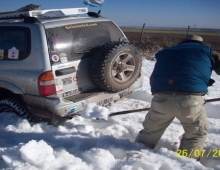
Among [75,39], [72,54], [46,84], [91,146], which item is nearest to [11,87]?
[46,84]

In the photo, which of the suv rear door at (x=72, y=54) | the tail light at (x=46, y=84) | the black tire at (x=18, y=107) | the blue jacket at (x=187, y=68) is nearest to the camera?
the blue jacket at (x=187, y=68)

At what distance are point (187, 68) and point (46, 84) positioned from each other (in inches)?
71.2

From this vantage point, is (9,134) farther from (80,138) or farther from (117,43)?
(117,43)

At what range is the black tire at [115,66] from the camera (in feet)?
12.1

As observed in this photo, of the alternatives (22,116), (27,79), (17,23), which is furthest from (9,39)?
(22,116)

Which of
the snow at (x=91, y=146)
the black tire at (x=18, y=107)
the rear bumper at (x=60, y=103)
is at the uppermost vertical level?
the rear bumper at (x=60, y=103)

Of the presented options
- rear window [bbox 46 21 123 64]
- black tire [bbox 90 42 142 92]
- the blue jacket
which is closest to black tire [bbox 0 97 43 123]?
rear window [bbox 46 21 123 64]

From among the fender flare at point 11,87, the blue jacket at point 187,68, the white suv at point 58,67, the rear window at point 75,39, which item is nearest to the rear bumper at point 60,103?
the white suv at point 58,67

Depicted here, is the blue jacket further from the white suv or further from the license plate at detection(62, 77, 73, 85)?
the license plate at detection(62, 77, 73, 85)

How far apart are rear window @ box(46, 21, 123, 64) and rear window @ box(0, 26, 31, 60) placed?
0.37m

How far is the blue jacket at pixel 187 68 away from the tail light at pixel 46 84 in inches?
57.1

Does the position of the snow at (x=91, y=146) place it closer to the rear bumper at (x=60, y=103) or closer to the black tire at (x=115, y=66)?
the rear bumper at (x=60, y=103)

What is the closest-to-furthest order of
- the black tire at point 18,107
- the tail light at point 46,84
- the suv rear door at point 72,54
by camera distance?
the tail light at point 46,84 → the suv rear door at point 72,54 → the black tire at point 18,107

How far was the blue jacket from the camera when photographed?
271cm
